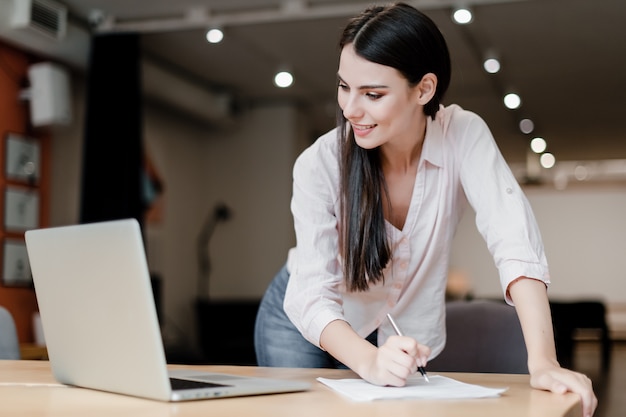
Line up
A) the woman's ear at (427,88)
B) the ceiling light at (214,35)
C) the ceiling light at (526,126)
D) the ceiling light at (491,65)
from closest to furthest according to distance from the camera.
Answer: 1. the woman's ear at (427,88)
2. the ceiling light at (214,35)
3. the ceiling light at (491,65)
4. the ceiling light at (526,126)

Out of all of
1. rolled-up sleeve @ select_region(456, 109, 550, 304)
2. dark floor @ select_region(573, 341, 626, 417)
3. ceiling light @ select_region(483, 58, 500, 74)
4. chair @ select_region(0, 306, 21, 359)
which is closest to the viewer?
rolled-up sleeve @ select_region(456, 109, 550, 304)

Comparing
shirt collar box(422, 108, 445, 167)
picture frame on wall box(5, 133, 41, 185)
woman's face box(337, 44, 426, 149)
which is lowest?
shirt collar box(422, 108, 445, 167)

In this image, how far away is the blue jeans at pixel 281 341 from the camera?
172 cm

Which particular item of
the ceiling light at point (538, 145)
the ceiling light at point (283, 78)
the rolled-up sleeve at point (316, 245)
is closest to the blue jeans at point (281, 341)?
the rolled-up sleeve at point (316, 245)

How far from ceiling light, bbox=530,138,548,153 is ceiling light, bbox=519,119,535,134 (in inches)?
21.7

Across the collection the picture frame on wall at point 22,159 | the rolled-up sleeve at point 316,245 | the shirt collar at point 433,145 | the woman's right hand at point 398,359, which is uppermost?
the picture frame on wall at point 22,159

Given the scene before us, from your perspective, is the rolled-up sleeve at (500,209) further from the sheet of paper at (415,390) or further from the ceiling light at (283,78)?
the ceiling light at (283,78)

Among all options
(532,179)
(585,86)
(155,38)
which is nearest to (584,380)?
(155,38)

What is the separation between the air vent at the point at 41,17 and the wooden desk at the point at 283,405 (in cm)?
415

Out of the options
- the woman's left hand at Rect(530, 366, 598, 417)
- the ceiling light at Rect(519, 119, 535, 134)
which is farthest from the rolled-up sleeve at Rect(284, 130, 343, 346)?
the ceiling light at Rect(519, 119, 535, 134)

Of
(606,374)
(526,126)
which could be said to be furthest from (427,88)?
(526,126)

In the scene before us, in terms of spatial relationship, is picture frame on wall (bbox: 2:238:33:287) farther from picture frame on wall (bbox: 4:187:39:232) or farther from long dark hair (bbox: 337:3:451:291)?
long dark hair (bbox: 337:3:451:291)

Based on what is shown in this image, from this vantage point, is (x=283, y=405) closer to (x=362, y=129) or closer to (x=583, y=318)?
(x=362, y=129)

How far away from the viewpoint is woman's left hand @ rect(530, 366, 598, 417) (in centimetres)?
111
